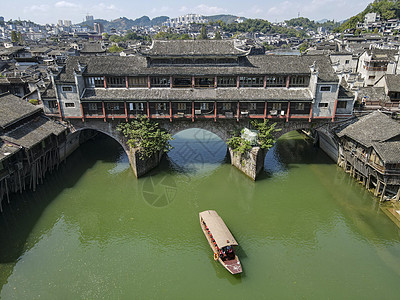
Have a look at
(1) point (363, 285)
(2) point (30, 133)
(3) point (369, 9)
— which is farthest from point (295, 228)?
(3) point (369, 9)

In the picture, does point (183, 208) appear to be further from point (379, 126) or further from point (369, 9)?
point (369, 9)

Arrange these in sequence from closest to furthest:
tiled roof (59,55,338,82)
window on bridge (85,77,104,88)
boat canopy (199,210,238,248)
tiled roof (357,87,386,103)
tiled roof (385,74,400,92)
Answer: boat canopy (199,210,238,248) → tiled roof (59,55,338,82) → window on bridge (85,77,104,88) → tiled roof (357,87,386,103) → tiled roof (385,74,400,92)

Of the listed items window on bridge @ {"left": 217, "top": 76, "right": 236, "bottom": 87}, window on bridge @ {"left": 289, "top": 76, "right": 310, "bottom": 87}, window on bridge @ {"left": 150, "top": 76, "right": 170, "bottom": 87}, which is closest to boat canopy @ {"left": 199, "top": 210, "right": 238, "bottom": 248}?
window on bridge @ {"left": 217, "top": 76, "right": 236, "bottom": 87}

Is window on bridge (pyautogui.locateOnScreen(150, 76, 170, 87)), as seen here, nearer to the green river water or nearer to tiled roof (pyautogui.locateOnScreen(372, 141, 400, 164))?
the green river water

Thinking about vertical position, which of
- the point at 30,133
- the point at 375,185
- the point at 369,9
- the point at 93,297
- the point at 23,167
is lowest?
the point at 93,297

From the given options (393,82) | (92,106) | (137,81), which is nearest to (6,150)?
(92,106)

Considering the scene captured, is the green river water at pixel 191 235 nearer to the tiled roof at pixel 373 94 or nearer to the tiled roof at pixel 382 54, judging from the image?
the tiled roof at pixel 373 94
